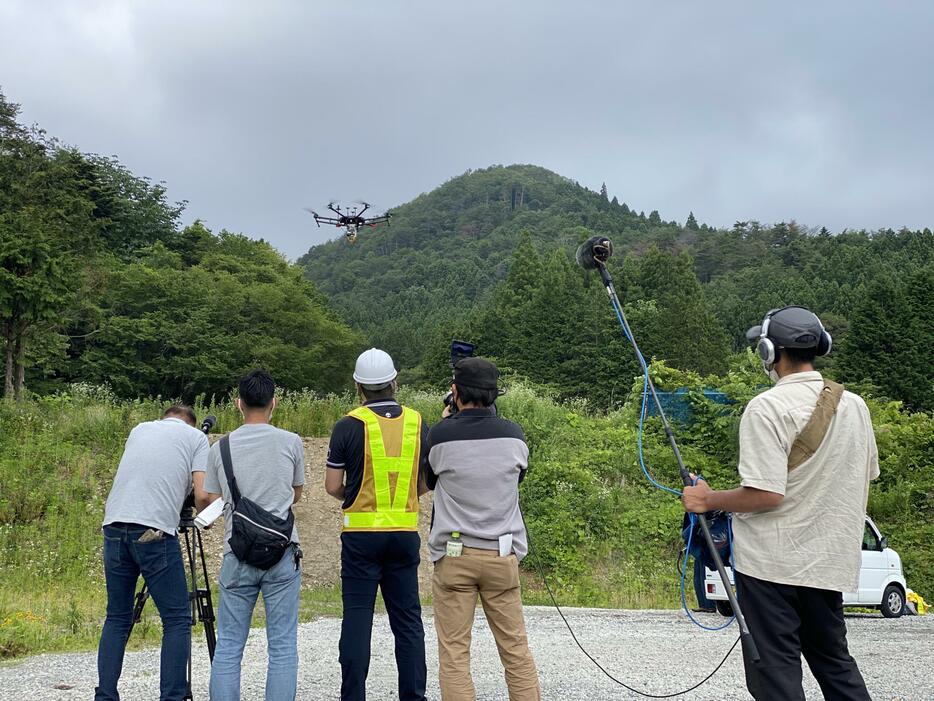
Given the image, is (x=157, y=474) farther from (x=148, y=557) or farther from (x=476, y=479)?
(x=476, y=479)

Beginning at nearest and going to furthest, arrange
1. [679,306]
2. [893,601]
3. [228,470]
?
[228,470] → [893,601] → [679,306]

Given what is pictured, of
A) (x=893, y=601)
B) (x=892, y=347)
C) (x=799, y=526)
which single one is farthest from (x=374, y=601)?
(x=892, y=347)

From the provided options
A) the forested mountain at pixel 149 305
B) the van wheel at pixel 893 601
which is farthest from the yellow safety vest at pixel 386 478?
the forested mountain at pixel 149 305

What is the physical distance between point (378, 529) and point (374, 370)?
3.16 ft

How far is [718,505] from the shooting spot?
3881 millimetres

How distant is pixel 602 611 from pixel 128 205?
54829mm

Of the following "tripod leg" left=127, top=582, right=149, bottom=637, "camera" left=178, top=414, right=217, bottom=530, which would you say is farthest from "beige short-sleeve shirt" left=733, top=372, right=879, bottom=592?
"tripod leg" left=127, top=582, right=149, bottom=637

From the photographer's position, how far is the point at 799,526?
3814mm

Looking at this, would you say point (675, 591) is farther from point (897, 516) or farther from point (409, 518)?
point (409, 518)

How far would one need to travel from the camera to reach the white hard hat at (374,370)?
521 cm

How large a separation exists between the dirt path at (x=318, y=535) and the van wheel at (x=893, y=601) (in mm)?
7014

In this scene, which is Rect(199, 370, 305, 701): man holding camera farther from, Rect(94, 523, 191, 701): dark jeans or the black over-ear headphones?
the black over-ear headphones

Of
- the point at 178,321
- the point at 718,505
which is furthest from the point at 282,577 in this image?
the point at 178,321

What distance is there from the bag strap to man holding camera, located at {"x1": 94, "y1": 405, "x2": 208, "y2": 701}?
3408mm
